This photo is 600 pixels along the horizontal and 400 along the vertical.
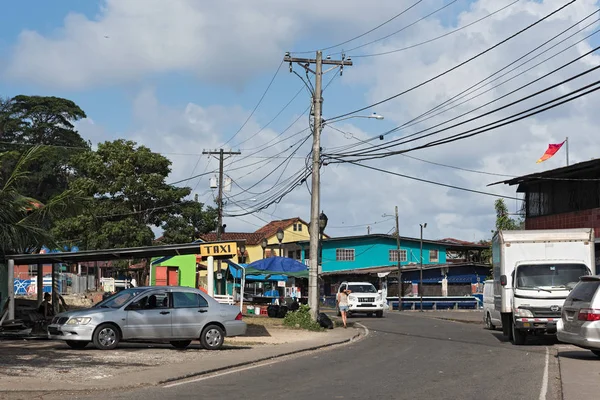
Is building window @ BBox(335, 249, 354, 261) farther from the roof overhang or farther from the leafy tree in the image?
the roof overhang

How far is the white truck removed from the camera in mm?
21688

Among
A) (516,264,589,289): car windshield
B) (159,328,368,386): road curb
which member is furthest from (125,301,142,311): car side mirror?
(516,264,589,289): car windshield

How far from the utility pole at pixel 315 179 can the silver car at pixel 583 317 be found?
564 inches

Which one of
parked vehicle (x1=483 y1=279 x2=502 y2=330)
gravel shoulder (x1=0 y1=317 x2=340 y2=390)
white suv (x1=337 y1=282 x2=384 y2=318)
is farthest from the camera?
white suv (x1=337 y1=282 x2=384 y2=318)

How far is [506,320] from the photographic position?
78.7 feet

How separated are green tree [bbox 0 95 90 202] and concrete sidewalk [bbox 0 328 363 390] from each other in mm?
52030

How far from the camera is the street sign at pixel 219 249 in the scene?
84.2 ft

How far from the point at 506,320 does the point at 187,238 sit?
2872 cm

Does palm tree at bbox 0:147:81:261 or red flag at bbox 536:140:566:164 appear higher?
red flag at bbox 536:140:566:164

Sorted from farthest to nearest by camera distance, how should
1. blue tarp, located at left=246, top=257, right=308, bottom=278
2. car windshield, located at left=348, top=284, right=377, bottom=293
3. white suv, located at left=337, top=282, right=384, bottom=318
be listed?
1. car windshield, located at left=348, top=284, right=377, bottom=293
2. white suv, located at left=337, top=282, right=384, bottom=318
3. blue tarp, located at left=246, top=257, right=308, bottom=278

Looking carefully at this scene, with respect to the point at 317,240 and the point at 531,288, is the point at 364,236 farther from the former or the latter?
the point at 531,288

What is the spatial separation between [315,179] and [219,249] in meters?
7.20

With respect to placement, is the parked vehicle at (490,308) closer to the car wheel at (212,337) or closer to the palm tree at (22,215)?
the car wheel at (212,337)

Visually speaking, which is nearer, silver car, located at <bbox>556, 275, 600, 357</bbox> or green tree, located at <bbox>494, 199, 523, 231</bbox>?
silver car, located at <bbox>556, 275, 600, 357</bbox>
